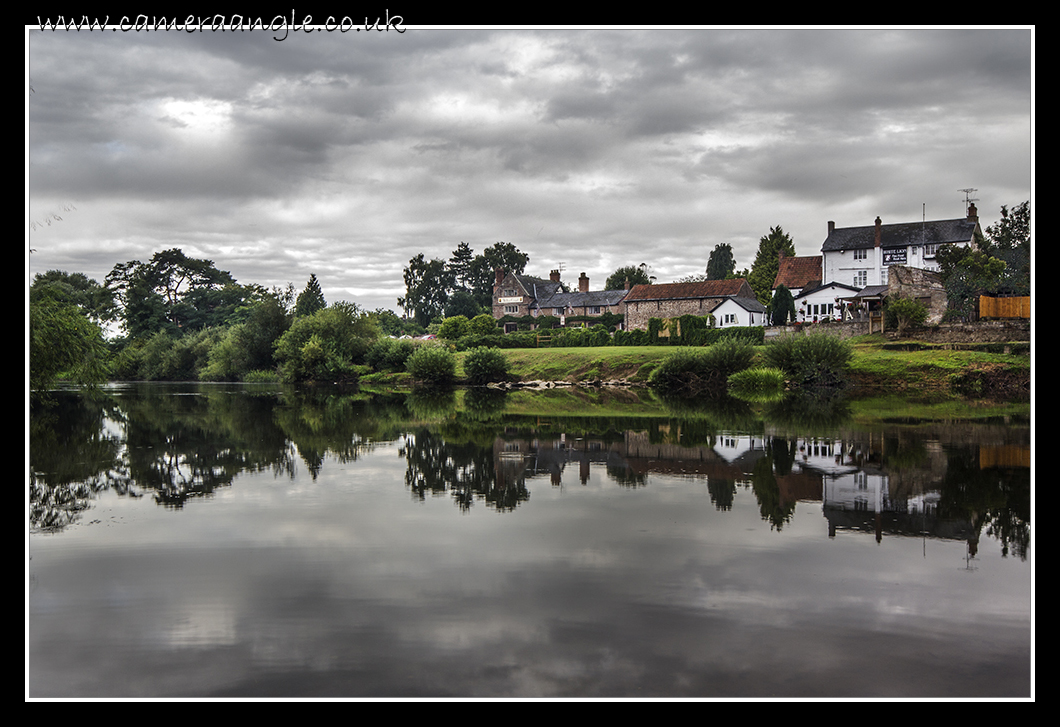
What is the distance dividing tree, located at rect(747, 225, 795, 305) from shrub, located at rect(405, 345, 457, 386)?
45101 millimetres

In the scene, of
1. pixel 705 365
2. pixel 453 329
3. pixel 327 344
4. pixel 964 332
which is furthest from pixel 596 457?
pixel 453 329

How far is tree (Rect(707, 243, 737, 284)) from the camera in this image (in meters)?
104

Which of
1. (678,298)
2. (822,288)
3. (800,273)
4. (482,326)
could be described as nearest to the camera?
(822,288)

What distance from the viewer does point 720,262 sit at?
104 m

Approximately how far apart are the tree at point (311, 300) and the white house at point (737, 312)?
148ft

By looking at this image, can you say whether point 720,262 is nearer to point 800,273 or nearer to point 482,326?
point 800,273

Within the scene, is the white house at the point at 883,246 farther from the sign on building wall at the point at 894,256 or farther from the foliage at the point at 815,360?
the foliage at the point at 815,360

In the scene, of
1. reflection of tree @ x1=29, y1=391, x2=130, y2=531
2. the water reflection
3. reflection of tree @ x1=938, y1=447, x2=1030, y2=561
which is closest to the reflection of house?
the water reflection

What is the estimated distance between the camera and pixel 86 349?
68.7 ft

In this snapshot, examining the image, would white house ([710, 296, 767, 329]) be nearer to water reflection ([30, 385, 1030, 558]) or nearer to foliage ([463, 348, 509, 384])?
foliage ([463, 348, 509, 384])

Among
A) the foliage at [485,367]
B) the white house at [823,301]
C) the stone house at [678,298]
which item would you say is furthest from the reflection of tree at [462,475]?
the stone house at [678,298]

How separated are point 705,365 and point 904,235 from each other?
36.4 meters

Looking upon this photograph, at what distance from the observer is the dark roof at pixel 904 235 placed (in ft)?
212

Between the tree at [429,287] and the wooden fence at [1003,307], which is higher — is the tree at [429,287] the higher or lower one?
the higher one
